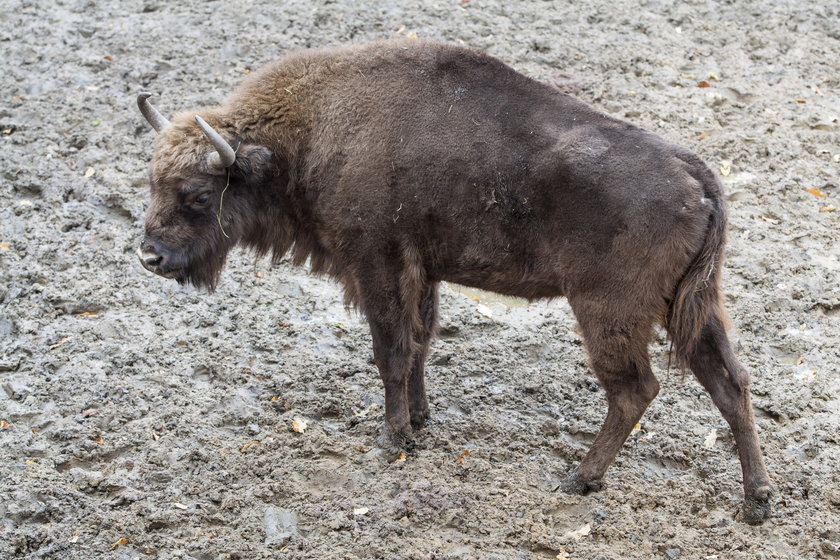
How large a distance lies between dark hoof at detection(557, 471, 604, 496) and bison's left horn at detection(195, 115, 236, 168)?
2688 mm

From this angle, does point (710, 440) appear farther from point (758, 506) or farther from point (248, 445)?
point (248, 445)

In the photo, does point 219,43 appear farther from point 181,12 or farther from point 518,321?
point 518,321

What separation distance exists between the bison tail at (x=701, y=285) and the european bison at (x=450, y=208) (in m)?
0.01

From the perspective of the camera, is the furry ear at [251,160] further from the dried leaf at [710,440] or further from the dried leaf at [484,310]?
the dried leaf at [710,440]

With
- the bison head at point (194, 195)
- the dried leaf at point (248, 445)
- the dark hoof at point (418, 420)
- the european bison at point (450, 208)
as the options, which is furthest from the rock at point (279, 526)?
the bison head at point (194, 195)

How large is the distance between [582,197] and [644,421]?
5.57 ft

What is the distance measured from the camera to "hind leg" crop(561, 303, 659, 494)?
5.11m

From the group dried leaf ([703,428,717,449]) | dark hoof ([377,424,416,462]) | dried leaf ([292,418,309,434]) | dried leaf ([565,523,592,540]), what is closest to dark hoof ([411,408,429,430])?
dark hoof ([377,424,416,462])

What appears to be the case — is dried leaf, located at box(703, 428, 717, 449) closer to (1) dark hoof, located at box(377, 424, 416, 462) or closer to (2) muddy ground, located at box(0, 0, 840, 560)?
(2) muddy ground, located at box(0, 0, 840, 560)

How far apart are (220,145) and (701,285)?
9.14ft

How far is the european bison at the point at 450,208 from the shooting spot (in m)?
5.03

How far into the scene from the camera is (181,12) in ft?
32.9

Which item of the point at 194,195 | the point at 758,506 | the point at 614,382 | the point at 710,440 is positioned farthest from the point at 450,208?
the point at 758,506

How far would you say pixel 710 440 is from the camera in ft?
19.1
